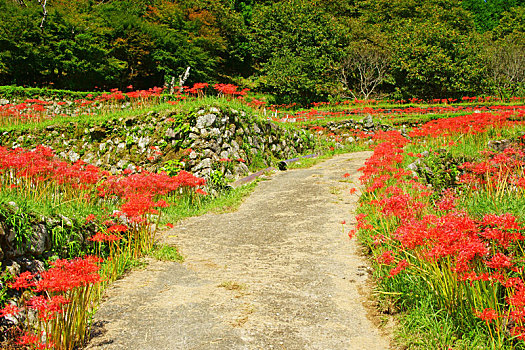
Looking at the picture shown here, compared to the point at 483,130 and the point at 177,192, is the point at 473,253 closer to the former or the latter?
the point at 177,192

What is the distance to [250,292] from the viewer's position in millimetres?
4305

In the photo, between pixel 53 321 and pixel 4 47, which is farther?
pixel 4 47

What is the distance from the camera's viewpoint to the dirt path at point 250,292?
3.36 m

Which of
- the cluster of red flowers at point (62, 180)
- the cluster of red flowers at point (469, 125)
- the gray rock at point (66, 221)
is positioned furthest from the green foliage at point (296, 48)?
the gray rock at point (66, 221)

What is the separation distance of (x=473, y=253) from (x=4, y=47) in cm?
2495

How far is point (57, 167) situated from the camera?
238 inches

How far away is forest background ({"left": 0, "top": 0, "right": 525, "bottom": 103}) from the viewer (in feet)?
70.9

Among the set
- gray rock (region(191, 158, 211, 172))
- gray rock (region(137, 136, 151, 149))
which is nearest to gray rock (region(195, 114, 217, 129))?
gray rock (region(191, 158, 211, 172))

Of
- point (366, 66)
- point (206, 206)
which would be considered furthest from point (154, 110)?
point (366, 66)

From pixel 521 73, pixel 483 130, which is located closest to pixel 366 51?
pixel 521 73

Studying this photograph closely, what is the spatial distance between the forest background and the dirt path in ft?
65.1

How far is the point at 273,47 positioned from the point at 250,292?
3451 centimetres

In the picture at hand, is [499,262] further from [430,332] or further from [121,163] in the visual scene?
[121,163]

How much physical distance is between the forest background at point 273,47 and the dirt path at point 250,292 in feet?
65.1
